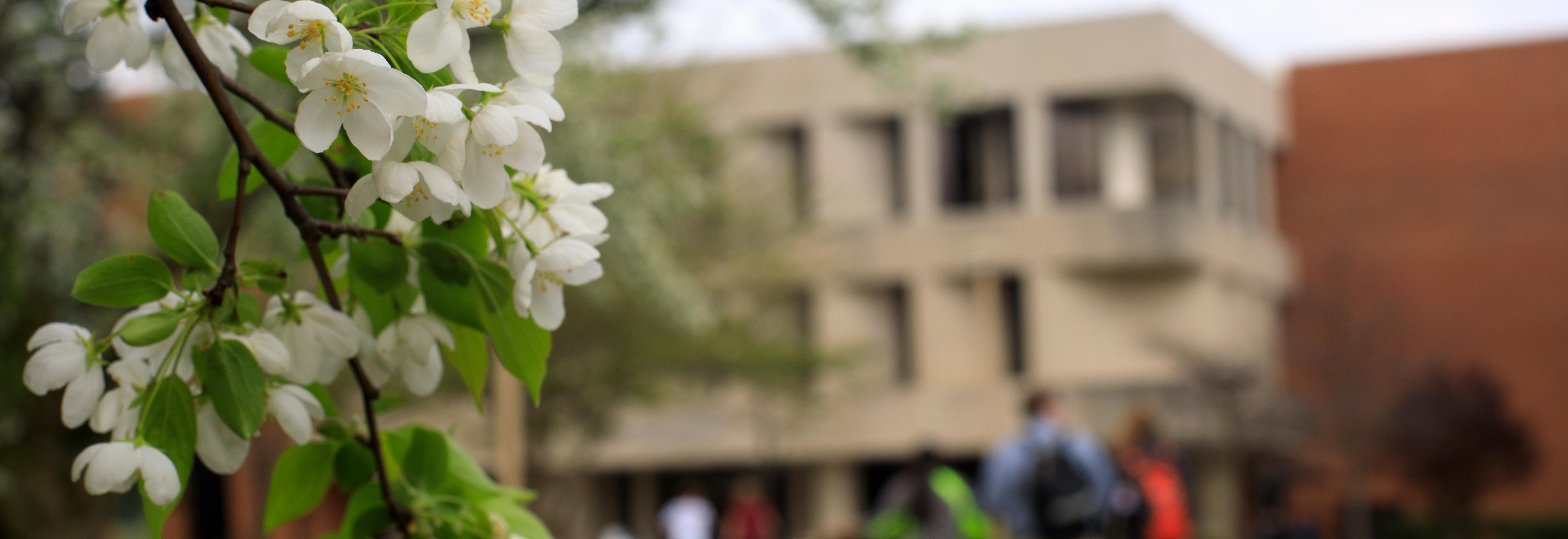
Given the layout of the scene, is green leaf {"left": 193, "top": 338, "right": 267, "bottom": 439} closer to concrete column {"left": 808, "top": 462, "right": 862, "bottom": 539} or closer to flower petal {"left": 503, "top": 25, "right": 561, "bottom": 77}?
flower petal {"left": 503, "top": 25, "right": 561, "bottom": 77}

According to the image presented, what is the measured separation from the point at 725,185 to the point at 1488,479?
1702cm

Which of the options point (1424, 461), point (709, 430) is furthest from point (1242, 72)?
point (709, 430)

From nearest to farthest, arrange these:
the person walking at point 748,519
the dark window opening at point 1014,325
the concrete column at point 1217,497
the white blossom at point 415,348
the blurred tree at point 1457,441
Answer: the white blossom at point 415,348, the person walking at point 748,519, the blurred tree at point 1457,441, the concrete column at point 1217,497, the dark window opening at point 1014,325

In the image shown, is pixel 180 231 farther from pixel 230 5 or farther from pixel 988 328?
pixel 988 328

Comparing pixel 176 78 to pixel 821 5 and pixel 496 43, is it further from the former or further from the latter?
pixel 821 5

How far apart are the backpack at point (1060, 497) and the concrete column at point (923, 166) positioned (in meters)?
25.4

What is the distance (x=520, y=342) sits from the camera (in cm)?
159

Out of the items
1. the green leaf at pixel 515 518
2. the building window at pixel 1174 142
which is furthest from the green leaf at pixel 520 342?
the building window at pixel 1174 142

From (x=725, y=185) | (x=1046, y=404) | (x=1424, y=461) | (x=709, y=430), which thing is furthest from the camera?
(x=709, y=430)

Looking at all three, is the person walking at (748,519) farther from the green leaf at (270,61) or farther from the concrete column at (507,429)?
the green leaf at (270,61)

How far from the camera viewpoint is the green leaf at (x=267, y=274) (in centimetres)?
156

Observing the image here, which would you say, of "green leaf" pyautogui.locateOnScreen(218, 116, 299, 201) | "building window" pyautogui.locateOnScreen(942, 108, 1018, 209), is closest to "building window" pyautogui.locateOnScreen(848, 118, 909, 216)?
"building window" pyautogui.locateOnScreen(942, 108, 1018, 209)

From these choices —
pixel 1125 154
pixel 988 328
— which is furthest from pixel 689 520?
pixel 1125 154

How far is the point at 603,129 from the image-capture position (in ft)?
43.9
